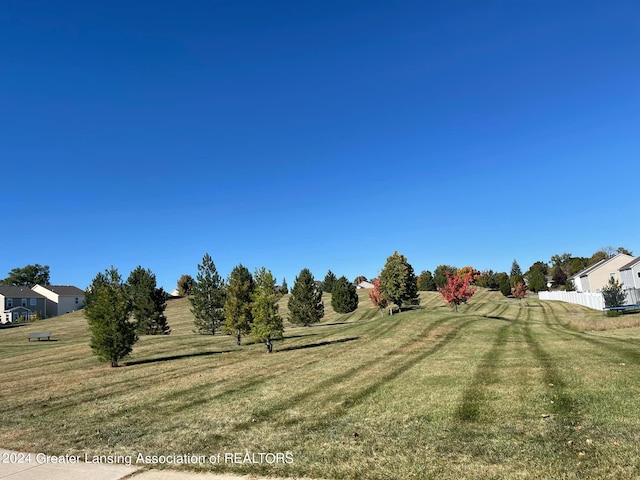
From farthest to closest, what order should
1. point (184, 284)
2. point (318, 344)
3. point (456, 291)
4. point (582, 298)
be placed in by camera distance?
point (184, 284) < point (582, 298) < point (456, 291) < point (318, 344)

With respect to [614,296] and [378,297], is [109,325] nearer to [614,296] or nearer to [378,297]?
[378,297]

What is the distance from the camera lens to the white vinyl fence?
43056 millimetres

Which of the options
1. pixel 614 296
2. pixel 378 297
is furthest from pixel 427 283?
pixel 614 296

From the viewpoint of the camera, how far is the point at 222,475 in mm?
5984

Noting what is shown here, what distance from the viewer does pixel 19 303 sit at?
8150 centimetres

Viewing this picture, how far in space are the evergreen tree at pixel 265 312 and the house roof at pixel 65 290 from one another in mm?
84757

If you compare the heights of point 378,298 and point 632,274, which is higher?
point 378,298

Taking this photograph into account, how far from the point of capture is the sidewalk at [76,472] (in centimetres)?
604

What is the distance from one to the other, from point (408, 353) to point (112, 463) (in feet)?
44.8

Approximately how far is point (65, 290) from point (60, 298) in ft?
13.4

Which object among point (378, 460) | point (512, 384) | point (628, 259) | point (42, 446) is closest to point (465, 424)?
A: point (378, 460)

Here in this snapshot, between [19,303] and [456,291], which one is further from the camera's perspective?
[19,303]

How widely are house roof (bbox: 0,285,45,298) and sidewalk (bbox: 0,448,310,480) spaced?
92.2 meters

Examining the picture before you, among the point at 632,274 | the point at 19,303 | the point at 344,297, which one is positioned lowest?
the point at 632,274
